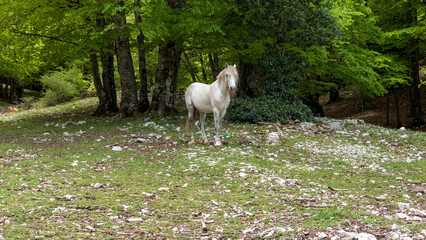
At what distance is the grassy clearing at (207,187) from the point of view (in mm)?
4519

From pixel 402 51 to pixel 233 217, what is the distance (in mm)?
22424

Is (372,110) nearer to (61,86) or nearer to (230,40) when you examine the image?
(230,40)

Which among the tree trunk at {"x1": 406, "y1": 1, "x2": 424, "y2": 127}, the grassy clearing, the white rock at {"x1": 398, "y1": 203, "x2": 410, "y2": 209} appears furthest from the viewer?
the tree trunk at {"x1": 406, "y1": 1, "x2": 424, "y2": 127}

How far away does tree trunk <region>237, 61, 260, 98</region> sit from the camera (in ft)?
63.8

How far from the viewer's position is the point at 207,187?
6684 millimetres

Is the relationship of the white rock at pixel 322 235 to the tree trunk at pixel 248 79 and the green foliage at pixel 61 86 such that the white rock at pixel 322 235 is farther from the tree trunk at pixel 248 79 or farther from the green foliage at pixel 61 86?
the green foliage at pixel 61 86

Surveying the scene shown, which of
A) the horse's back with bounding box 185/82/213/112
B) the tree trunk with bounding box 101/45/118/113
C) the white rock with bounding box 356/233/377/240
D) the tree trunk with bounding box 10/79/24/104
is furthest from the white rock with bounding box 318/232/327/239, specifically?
the tree trunk with bounding box 10/79/24/104

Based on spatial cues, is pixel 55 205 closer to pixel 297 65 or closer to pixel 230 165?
pixel 230 165

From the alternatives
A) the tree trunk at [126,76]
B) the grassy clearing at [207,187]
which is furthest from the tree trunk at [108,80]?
the grassy clearing at [207,187]

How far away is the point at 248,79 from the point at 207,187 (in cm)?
1373

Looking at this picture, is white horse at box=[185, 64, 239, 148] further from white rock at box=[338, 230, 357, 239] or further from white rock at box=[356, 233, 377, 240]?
white rock at box=[356, 233, 377, 240]

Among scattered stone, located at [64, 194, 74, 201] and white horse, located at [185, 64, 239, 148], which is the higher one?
white horse, located at [185, 64, 239, 148]

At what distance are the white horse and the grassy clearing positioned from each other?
0.90 m

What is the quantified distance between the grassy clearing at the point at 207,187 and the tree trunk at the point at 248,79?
7.26m
